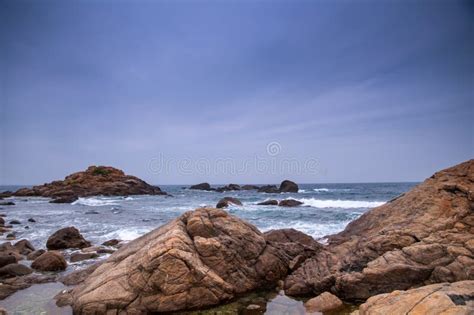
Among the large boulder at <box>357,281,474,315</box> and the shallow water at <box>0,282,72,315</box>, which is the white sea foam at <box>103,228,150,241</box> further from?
the large boulder at <box>357,281,474,315</box>

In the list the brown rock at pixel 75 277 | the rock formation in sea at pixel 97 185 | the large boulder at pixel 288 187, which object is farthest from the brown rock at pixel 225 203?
the rock formation in sea at pixel 97 185

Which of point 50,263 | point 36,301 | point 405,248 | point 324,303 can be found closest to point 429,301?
point 324,303

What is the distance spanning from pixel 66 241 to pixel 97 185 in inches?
2626

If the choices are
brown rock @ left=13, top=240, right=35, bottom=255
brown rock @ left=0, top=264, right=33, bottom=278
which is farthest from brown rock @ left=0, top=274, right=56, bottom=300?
brown rock @ left=13, top=240, right=35, bottom=255

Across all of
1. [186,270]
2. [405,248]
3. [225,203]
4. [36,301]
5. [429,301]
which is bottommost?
[36,301]

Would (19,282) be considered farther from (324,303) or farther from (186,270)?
(324,303)

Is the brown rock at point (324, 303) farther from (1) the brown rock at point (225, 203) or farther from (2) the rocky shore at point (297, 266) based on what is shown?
(1) the brown rock at point (225, 203)

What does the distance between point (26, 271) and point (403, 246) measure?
518 inches

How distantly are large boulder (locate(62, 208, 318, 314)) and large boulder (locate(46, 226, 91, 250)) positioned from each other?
25.8 feet

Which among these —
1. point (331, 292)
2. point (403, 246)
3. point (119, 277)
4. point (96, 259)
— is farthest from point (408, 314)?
point (96, 259)

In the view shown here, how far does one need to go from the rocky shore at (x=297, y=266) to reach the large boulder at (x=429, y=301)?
0.06ft

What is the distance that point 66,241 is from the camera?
16.9 metres

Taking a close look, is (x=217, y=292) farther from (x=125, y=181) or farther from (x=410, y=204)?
(x=125, y=181)

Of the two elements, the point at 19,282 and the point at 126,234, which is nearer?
the point at 19,282
